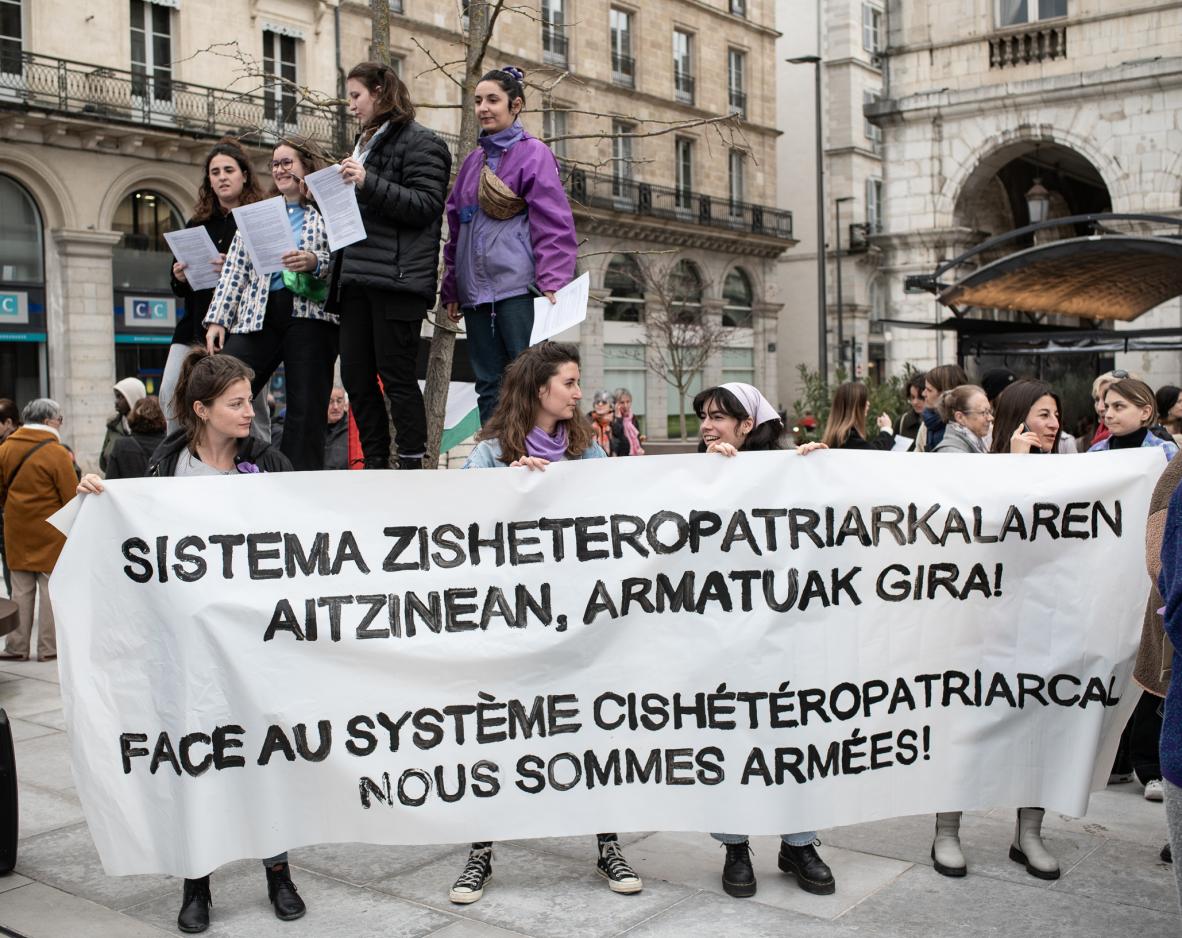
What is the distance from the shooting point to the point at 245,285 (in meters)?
6.23

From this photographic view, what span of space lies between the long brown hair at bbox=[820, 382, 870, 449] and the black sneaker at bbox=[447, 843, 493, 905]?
3619 millimetres

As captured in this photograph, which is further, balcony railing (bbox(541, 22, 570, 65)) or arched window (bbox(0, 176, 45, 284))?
balcony railing (bbox(541, 22, 570, 65))

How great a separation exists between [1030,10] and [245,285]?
16.8 m

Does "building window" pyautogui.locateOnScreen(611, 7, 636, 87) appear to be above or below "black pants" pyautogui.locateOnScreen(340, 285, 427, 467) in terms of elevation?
above

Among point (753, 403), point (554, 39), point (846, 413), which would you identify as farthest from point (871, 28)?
point (753, 403)

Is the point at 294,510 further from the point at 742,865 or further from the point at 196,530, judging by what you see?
the point at 742,865

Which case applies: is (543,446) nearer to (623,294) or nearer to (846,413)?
(846,413)

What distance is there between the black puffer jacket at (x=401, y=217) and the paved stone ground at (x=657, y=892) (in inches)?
100.0

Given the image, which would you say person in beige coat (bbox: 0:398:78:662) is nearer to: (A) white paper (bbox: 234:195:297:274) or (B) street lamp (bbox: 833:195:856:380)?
(A) white paper (bbox: 234:195:297:274)

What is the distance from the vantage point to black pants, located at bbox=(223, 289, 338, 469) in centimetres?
632

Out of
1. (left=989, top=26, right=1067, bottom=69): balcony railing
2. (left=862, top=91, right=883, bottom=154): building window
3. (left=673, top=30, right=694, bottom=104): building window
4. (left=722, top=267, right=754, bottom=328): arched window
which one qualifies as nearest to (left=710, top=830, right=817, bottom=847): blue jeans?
(left=989, top=26, right=1067, bottom=69): balcony railing

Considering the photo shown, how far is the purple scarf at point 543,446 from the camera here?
4.70 metres

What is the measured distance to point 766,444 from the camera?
492 centimetres

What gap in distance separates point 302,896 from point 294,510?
4.31 ft
